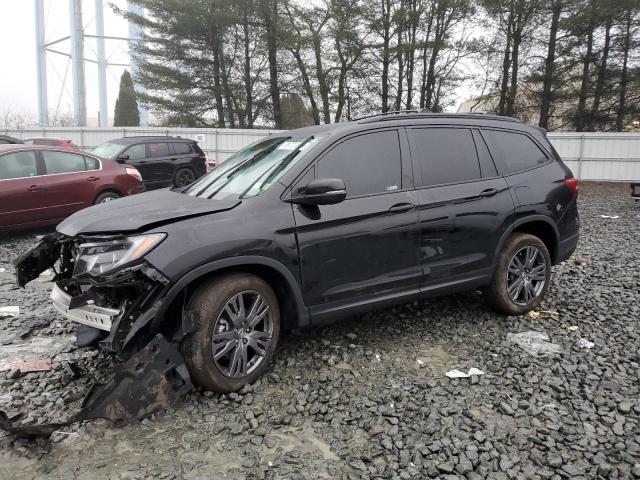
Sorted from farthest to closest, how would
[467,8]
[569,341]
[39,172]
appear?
[467,8]
[39,172]
[569,341]

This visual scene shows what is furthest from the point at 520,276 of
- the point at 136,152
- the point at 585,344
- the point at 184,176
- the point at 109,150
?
the point at 184,176

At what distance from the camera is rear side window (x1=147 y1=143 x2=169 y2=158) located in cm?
1414

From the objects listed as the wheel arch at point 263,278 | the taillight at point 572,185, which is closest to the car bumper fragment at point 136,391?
the wheel arch at point 263,278

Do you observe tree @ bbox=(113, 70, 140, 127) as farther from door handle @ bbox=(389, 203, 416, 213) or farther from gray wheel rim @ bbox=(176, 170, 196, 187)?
door handle @ bbox=(389, 203, 416, 213)

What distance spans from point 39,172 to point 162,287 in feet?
21.1

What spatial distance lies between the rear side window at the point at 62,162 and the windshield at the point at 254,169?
17.2 ft

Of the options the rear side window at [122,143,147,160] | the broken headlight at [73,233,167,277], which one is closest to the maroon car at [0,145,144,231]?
the rear side window at [122,143,147,160]

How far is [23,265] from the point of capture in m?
3.80

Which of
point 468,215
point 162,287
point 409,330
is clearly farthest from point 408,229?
point 162,287

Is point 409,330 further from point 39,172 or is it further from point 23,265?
point 39,172

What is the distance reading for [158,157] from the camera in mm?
14328

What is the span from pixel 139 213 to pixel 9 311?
2.52 m

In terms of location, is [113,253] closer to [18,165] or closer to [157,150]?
[18,165]

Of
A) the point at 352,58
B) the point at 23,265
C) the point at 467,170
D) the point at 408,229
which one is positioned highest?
the point at 352,58
